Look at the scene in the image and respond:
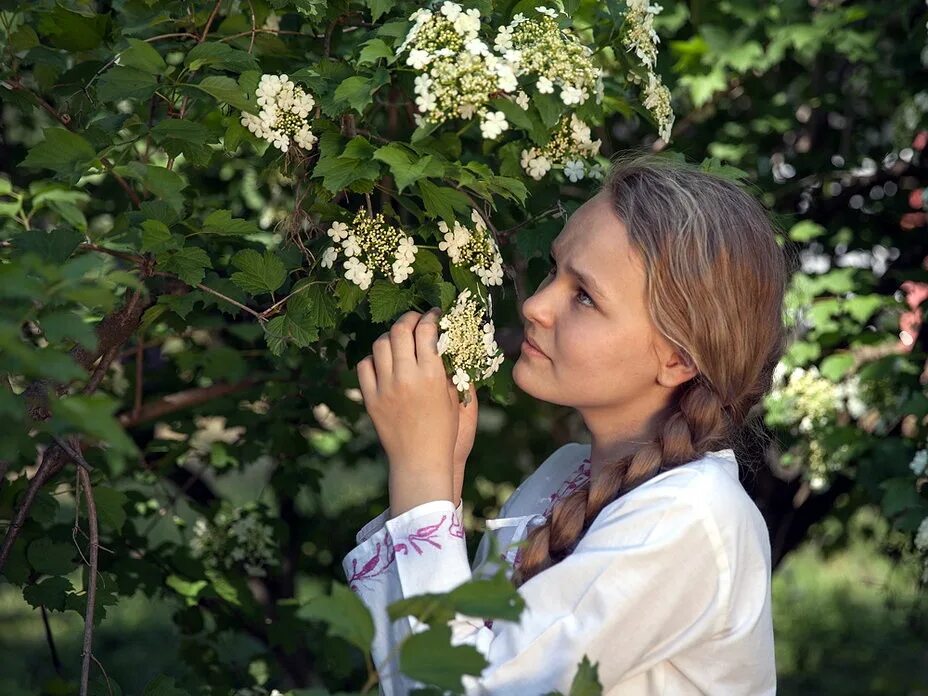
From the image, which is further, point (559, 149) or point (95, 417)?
point (559, 149)

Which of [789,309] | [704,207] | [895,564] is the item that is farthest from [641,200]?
[895,564]

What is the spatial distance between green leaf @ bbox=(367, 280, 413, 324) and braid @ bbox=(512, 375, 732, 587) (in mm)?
401

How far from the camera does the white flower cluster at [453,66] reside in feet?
5.41

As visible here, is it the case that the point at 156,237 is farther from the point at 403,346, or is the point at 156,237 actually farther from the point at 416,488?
the point at 416,488

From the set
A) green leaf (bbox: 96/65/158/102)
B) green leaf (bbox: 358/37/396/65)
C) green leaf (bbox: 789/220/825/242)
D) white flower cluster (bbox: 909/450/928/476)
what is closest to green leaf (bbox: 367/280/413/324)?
green leaf (bbox: 358/37/396/65)

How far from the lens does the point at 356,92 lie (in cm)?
173

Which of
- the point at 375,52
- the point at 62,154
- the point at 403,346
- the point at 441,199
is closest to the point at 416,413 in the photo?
the point at 403,346

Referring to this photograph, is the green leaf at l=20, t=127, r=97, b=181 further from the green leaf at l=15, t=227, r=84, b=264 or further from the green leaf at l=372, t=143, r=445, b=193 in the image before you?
the green leaf at l=372, t=143, r=445, b=193

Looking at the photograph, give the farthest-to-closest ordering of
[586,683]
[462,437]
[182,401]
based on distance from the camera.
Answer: [182,401] < [462,437] < [586,683]

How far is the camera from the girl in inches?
62.1

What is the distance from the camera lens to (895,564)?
343 cm

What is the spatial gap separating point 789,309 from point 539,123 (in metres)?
1.52

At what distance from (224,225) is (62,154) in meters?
0.27

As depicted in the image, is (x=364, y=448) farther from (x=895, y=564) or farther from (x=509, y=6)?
(x=509, y=6)
